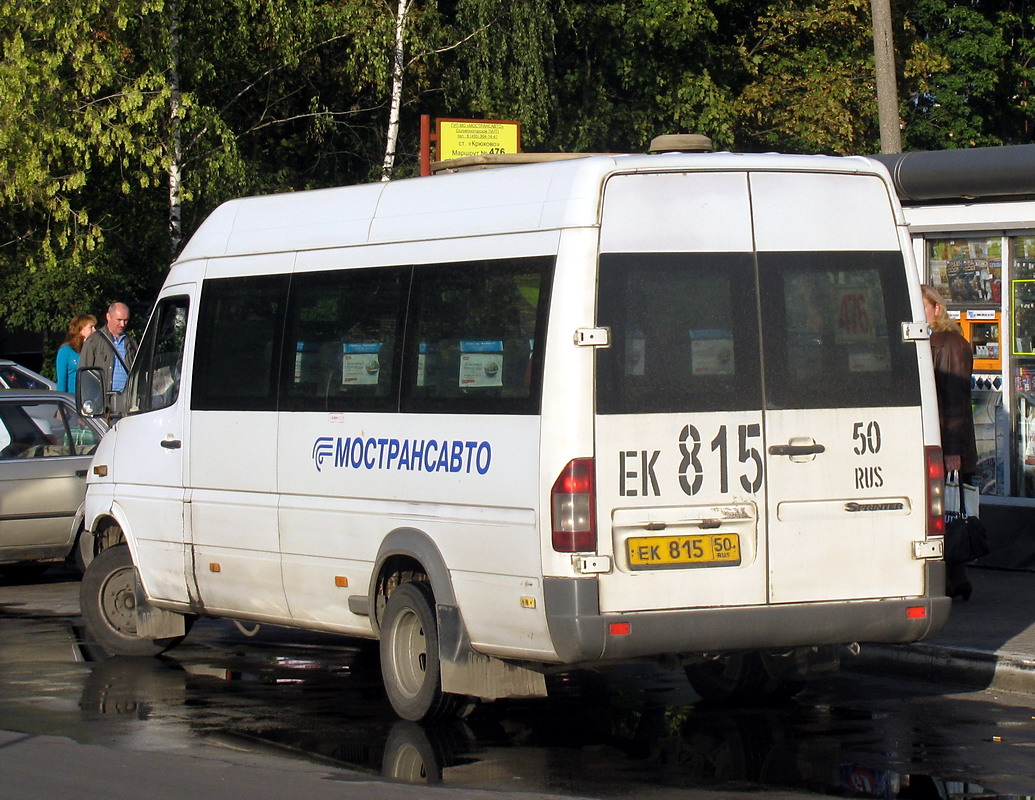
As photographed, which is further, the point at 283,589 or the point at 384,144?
the point at 384,144

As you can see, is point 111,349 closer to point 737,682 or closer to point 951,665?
point 737,682

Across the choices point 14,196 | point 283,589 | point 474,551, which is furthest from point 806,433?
point 14,196

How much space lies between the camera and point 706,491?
22.7ft

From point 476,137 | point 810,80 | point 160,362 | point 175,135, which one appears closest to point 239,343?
point 160,362

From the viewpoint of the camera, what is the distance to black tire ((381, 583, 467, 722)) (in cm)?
759

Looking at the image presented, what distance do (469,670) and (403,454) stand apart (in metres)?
1.01

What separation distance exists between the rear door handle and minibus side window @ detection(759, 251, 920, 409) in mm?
163

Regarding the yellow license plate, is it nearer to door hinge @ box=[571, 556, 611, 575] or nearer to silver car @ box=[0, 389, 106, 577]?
door hinge @ box=[571, 556, 611, 575]

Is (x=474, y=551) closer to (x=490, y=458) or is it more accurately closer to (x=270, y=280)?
(x=490, y=458)

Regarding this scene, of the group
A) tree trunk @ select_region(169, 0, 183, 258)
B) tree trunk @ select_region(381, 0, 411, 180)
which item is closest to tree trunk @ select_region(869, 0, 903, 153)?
tree trunk @ select_region(169, 0, 183, 258)

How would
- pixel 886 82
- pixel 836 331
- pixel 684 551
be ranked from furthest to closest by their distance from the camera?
pixel 886 82, pixel 836 331, pixel 684 551

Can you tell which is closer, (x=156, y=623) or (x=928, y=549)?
(x=928, y=549)

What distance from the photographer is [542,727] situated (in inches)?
306

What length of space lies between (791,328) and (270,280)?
2.95 meters
